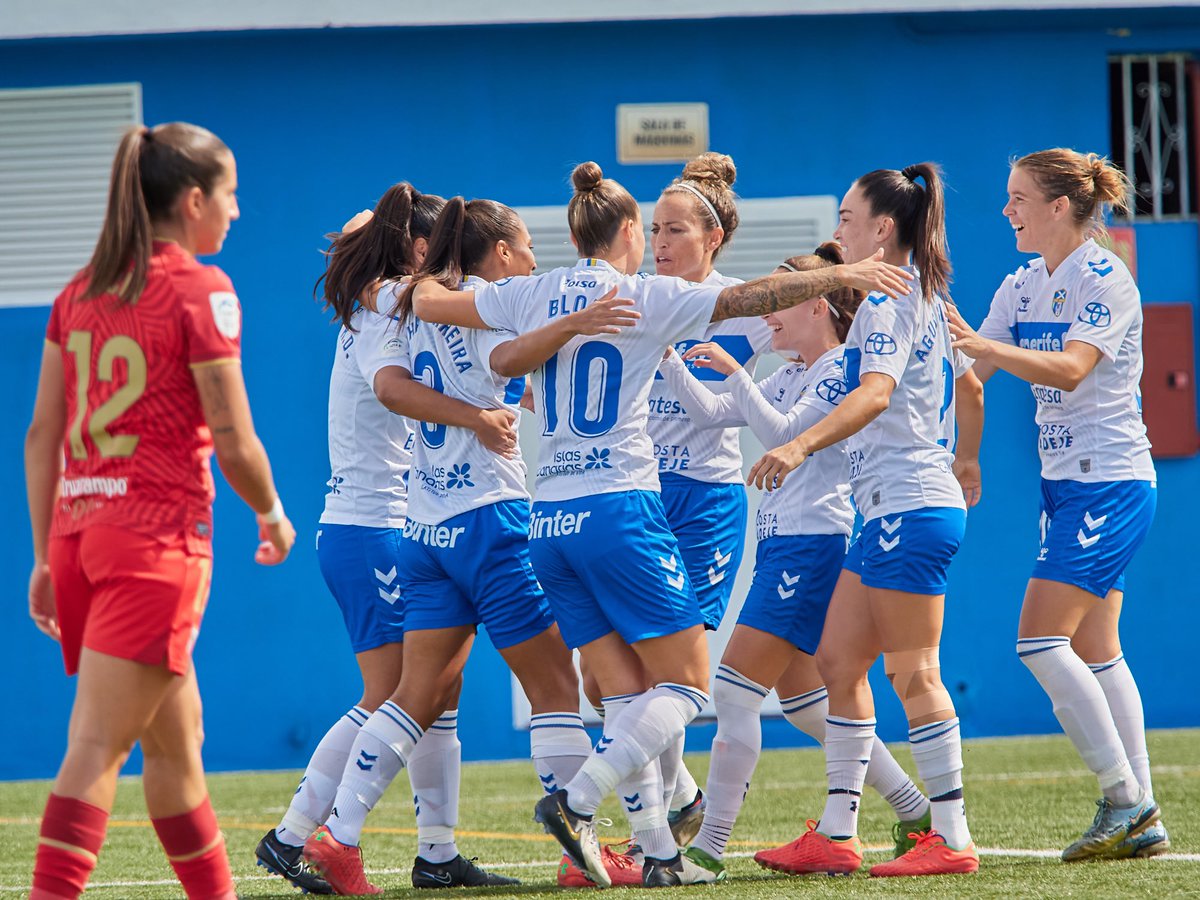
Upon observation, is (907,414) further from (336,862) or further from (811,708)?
(336,862)

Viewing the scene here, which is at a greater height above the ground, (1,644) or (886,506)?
(886,506)

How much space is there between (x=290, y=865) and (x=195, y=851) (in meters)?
1.13

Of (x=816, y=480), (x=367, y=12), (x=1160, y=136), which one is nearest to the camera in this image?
(x=816, y=480)

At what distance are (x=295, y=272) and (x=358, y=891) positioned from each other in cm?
534

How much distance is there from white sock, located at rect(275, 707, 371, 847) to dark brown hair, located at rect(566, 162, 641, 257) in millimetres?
1557

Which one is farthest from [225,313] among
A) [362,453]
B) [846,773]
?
[846,773]

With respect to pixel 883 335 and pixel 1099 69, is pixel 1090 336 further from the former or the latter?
pixel 1099 69

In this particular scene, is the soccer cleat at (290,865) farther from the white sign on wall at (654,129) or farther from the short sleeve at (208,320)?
the white sign on wall at (654,129)

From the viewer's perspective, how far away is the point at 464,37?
29.7 feet

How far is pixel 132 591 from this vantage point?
2.90 m

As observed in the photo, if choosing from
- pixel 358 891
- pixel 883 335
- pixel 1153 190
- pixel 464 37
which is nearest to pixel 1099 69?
pixel 1153 190

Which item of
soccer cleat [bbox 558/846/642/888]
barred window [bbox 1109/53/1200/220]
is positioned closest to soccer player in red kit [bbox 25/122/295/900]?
soccer cleat [bbox 558/846/642/888]

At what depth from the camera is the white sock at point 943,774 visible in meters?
4.23

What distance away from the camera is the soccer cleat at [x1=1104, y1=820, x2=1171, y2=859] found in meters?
4.34
